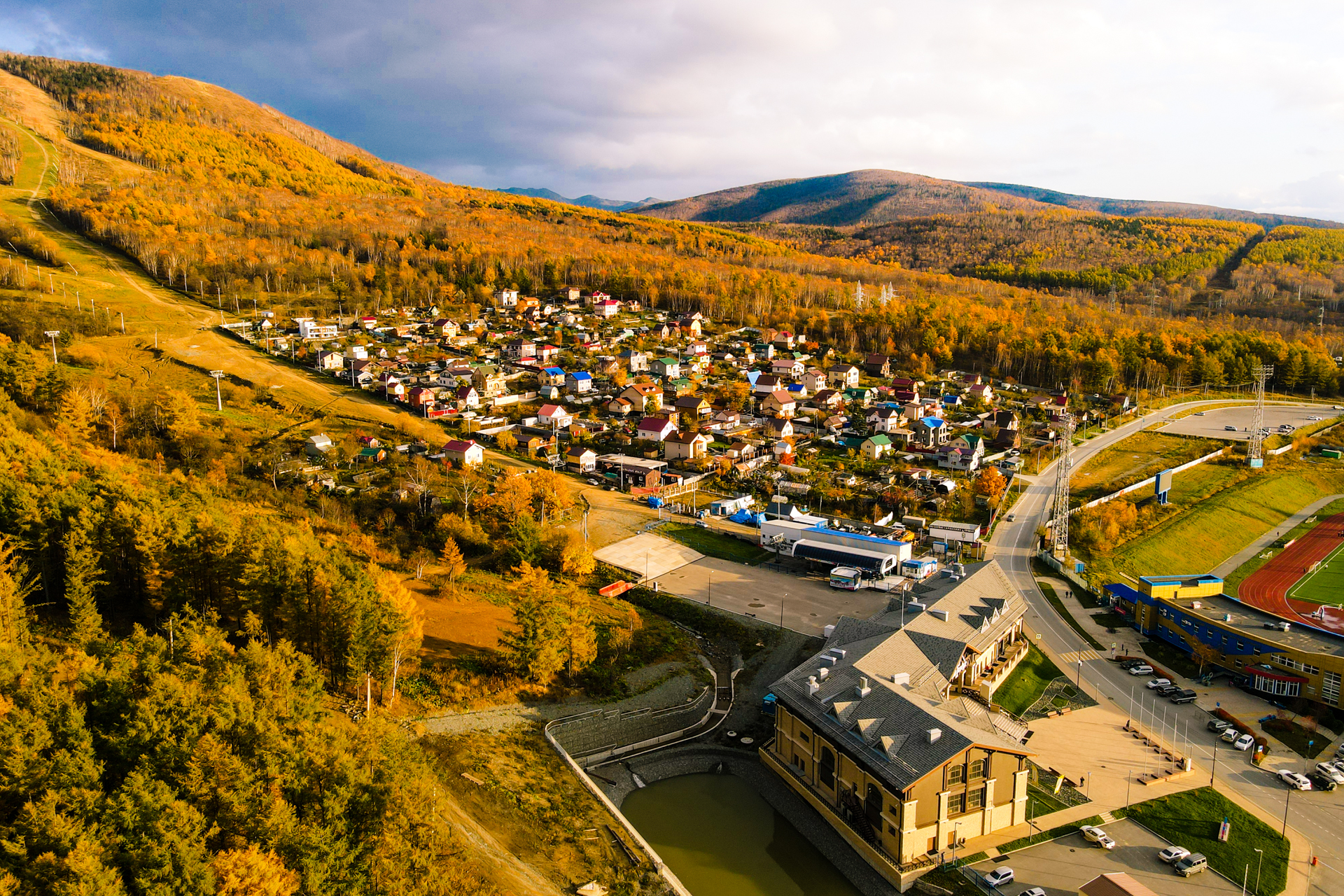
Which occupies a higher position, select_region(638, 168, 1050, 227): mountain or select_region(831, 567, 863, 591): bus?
select_region(638, 168, 1050, 227): mountain

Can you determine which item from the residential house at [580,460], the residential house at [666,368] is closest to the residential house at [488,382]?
the residential house at [666,368]

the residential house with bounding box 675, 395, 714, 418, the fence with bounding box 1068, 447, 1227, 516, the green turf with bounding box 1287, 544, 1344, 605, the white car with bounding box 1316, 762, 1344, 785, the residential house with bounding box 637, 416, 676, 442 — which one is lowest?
the white car with bounding box 1316, 762, 1344, 785

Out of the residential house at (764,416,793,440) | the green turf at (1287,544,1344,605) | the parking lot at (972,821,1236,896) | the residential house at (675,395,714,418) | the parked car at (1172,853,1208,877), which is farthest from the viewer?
the residential house at (675,395,714,418)

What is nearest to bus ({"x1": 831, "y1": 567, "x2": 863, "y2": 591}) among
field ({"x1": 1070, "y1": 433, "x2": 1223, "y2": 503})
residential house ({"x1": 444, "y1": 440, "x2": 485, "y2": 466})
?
field ({"x1": 1070, "y1": 433, "x2": 1223, "y2": 503})

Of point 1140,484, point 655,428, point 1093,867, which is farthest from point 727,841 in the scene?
point 1140,484

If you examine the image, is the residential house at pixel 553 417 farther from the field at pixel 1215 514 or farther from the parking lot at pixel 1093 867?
the parking lot at pixel 1093 867

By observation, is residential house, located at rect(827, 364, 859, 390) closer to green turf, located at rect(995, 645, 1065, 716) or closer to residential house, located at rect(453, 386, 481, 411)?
residential house, located at rect(453, 386, 481, 411)

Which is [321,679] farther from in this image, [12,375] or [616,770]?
[12,375]
